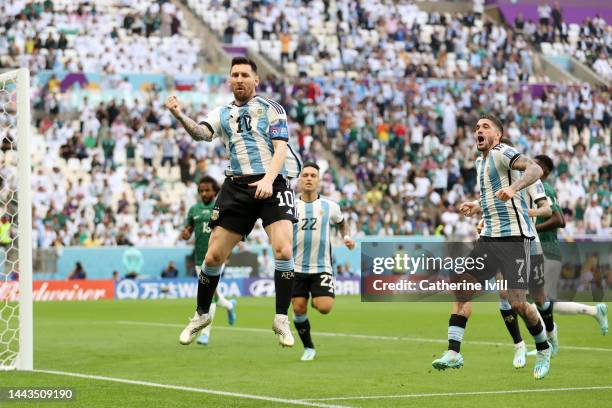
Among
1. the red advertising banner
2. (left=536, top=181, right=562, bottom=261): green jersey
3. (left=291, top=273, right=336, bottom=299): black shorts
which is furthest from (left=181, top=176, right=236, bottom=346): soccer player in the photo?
the red advertising banner

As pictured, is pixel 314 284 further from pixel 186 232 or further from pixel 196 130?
pixel 196 130

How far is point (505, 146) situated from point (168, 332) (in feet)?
30.5

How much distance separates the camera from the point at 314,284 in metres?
15.4

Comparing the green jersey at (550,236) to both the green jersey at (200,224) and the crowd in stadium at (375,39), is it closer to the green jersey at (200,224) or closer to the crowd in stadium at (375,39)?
the green jersey at (200,224)

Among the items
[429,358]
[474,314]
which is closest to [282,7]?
[474,314]

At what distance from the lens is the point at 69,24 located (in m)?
39.8

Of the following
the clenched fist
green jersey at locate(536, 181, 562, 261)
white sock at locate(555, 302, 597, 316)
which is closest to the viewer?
A: the clenched fist

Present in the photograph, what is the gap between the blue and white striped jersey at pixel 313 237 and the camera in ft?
50.7

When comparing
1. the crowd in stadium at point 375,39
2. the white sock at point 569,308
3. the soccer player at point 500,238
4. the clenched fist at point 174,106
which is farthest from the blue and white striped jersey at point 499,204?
the crowd in stadium at point 375,39

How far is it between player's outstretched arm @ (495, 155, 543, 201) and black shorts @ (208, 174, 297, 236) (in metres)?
1.95

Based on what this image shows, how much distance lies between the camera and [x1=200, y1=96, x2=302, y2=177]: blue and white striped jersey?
10508 mm

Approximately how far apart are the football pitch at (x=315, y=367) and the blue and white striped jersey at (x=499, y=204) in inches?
58.2

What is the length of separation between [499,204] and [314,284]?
13.2 feet
